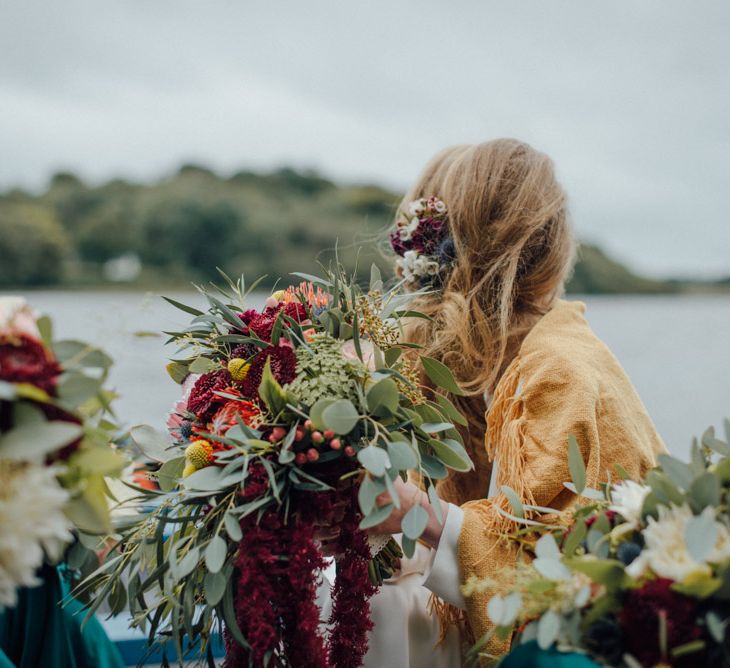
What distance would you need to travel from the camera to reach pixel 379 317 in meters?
1.24

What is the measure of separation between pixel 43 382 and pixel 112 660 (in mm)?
1017

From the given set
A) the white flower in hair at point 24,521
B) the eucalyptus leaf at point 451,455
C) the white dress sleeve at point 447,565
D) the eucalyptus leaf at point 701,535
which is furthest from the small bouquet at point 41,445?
the white dress sleeve at point 447,565

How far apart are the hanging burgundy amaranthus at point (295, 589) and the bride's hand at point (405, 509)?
0.26 ft

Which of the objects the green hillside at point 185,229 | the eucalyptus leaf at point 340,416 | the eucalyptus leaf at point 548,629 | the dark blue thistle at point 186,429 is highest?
the eucalyptus leaf at point 340,416

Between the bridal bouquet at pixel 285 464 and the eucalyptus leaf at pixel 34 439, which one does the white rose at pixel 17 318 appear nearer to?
the eucalyptus leaf at pixel 34 439

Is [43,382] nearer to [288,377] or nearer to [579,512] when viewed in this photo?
[288,377]

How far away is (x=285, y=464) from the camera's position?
1.08 metres

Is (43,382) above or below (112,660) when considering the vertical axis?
above

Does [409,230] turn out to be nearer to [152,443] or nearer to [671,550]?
[152,443]

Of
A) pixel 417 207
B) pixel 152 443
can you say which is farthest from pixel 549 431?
pixel 152 443

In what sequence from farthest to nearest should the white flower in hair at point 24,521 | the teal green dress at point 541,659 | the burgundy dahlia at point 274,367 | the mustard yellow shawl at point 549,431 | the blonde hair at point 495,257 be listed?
1. the blonde hair at point 495,257
2. the mustard yellow shawl at point 549,431
3. the burgundy dahlia at point 274,367
4. the teal green dress at point 541,659
5. the white flower in hair at point 24,521

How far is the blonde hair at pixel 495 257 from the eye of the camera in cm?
165

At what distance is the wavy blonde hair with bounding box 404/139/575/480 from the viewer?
65.0 inches

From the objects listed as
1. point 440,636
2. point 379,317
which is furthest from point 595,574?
point 440,636
